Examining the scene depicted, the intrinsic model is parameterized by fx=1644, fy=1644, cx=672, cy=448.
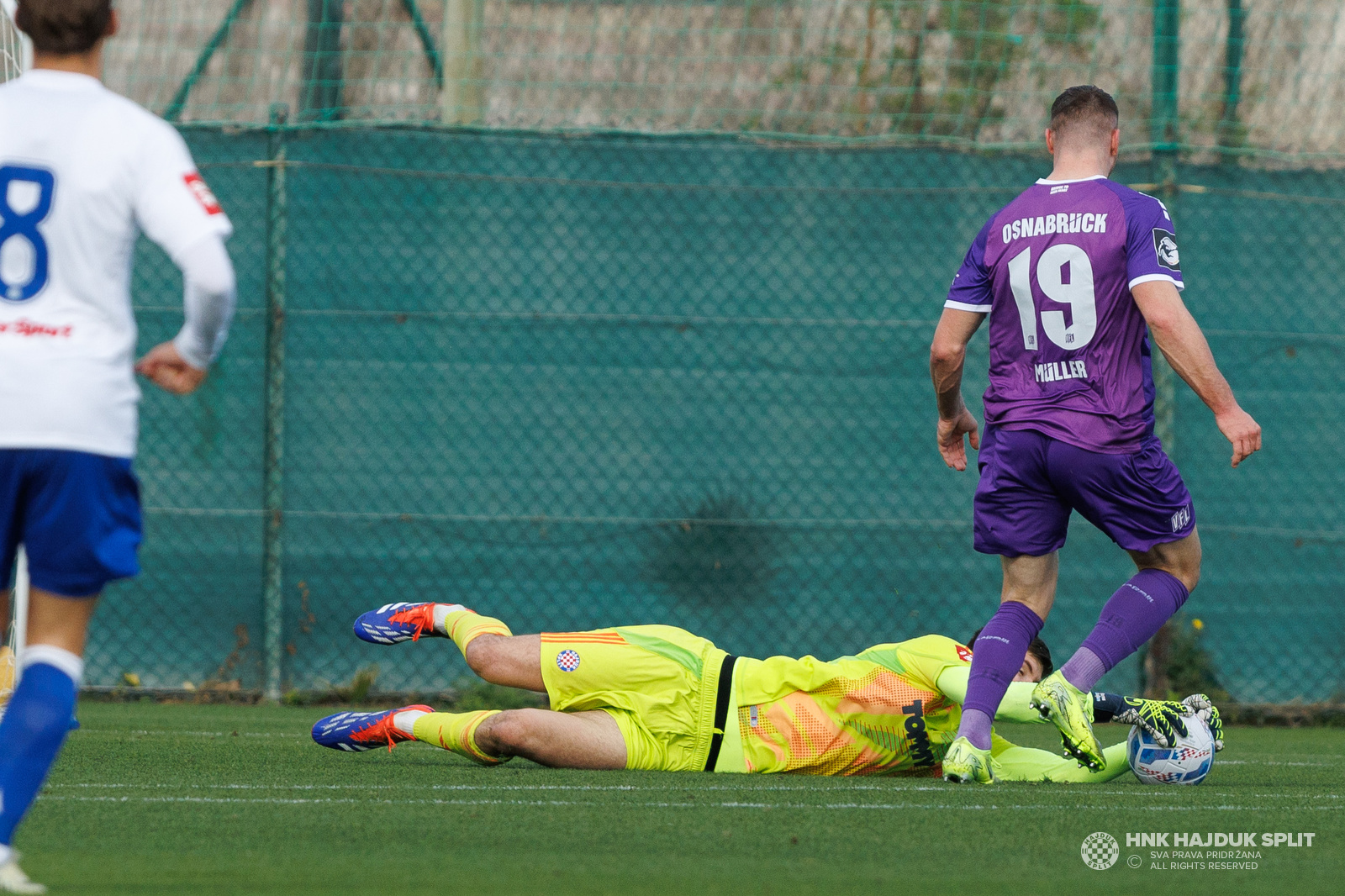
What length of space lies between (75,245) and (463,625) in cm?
237

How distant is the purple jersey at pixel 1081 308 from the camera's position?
453 cm

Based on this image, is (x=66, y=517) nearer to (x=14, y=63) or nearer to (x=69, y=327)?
(x=69, y=327)

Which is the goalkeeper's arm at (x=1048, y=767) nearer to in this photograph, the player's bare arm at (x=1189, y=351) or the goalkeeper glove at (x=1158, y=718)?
the goalkeeper glove at (x=1158, y=718)

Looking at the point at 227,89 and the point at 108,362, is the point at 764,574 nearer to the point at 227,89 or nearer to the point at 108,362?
the point at 227,89

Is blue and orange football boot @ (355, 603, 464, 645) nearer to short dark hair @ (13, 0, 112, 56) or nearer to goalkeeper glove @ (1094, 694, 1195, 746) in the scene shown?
goalkeeper glove @ (1094, 694, 1195, 746)

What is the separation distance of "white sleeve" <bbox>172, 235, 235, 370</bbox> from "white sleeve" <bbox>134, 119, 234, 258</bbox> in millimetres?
20

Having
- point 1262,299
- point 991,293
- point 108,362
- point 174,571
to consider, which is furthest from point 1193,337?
point 174,571

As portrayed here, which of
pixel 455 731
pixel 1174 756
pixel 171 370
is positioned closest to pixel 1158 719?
pixel 1174 756

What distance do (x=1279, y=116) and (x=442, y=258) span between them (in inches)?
162

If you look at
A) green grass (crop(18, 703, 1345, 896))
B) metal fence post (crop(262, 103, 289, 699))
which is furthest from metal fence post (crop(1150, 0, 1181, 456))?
metal fence post (crop(262, 103, 289, 699))

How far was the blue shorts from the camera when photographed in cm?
282

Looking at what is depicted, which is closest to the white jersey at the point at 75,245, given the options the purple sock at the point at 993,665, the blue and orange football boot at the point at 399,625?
the blue and orange football boot at the point at 399,625

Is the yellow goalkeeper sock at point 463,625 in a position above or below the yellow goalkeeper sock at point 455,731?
above

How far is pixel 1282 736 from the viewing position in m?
7.03
